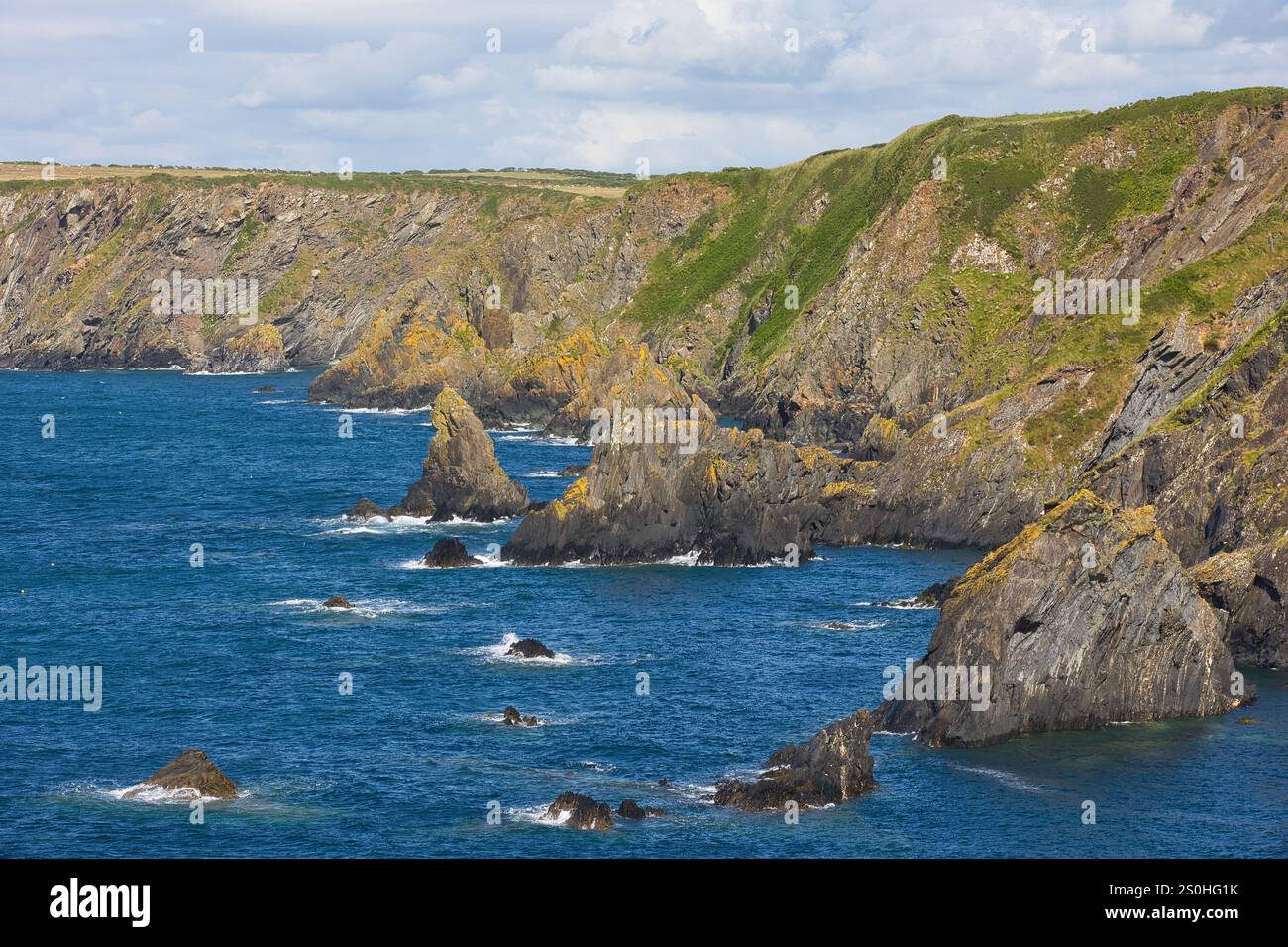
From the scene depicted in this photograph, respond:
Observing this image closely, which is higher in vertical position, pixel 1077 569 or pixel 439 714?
pixel 1077 569

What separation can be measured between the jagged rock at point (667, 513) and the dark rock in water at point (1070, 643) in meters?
44.4

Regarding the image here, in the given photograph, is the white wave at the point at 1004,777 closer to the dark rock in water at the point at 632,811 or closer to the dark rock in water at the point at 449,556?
the dark rock in water at the point at 632,811

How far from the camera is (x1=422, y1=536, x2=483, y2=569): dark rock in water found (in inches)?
5012

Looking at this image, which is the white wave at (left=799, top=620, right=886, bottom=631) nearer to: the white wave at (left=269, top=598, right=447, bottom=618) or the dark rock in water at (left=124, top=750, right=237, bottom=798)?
the white wave at (left=269, top=598, right=447, bottom=618)

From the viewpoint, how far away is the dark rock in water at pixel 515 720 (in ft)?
274

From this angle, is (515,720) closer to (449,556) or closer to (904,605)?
(904,605)

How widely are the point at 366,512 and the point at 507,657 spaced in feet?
182

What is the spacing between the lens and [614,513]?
5118 inches

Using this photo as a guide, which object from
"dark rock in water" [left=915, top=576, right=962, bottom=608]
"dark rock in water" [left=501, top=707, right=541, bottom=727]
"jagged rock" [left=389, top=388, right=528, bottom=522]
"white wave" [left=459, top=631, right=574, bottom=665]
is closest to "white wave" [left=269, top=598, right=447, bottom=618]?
"white wave" [left=459, top=631, right=574, bottom=665]

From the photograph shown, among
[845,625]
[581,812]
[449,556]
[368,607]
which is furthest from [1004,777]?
[449,556]
